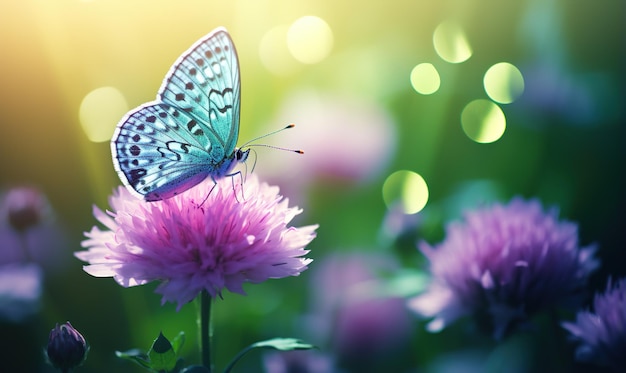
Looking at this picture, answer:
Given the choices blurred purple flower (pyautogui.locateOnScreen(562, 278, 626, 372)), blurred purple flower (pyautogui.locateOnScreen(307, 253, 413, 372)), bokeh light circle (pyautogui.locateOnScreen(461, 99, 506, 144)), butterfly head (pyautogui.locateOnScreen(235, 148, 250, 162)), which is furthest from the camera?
bokeh light circle (pyautogui.locateOnScreen(461, 99, 506, 144))

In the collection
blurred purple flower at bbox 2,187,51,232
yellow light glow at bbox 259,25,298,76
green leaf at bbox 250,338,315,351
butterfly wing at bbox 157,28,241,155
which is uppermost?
yellow light glow at bbox 259,25,298,76

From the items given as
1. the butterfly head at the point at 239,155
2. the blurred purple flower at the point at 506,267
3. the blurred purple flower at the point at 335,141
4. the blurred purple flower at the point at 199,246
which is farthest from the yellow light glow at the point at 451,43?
the blurred purple flower at the point at 199,246

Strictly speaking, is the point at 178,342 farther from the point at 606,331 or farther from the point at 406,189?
the point at 406,189

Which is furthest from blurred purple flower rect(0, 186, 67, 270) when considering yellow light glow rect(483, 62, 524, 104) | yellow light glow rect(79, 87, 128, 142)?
yellow light glow rect(483, 62, 524, 104)

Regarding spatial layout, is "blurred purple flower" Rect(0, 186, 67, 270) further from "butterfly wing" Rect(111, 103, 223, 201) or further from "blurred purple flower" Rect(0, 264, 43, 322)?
"butterfly wing" Rect(111, 103, 223, 201)

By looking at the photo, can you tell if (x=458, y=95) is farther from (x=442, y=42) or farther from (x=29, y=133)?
(x=29, y=133)

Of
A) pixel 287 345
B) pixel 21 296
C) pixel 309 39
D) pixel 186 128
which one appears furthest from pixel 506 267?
pixel 309 39
